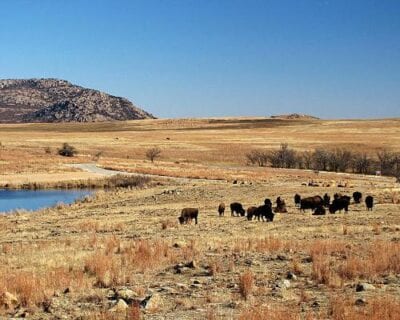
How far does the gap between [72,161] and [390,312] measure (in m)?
72.1

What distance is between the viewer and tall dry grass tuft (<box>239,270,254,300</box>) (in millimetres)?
10539

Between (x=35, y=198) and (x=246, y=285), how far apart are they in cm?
3997

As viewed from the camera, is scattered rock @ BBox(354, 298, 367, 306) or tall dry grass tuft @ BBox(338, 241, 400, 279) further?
tall dry grass tuft @ BBox(338, 241, 400, 279)

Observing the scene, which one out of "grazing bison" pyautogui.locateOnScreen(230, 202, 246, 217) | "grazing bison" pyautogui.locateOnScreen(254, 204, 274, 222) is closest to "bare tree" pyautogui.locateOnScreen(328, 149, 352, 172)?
"grazing bison" pyautogui.locateOnScreen(230, 202, 246, 217)

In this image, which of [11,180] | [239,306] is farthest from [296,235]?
[11,180]

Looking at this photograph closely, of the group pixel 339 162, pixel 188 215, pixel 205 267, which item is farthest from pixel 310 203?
pixel 339 162

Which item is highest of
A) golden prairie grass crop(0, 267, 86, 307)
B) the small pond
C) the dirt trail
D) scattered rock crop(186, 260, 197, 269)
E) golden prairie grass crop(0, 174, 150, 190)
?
scattered rock crop(186, 260, 197, 269)

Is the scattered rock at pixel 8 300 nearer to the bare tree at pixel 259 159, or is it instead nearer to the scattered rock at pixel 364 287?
the scattered rock at pixel 364 287

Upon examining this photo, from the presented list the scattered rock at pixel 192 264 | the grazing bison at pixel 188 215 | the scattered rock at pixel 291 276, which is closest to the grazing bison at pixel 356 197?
the grazing bison at pixel 188 215

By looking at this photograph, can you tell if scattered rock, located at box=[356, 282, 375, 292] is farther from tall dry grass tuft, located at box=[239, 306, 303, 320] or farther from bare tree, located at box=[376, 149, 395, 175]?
bare tree, located at box=[376, 149, 395, 175]

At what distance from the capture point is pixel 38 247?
18.2 m

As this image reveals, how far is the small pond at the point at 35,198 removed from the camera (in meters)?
43.1

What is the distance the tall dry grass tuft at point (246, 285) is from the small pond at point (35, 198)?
32.1m

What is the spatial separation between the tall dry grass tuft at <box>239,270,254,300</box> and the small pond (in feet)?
105
